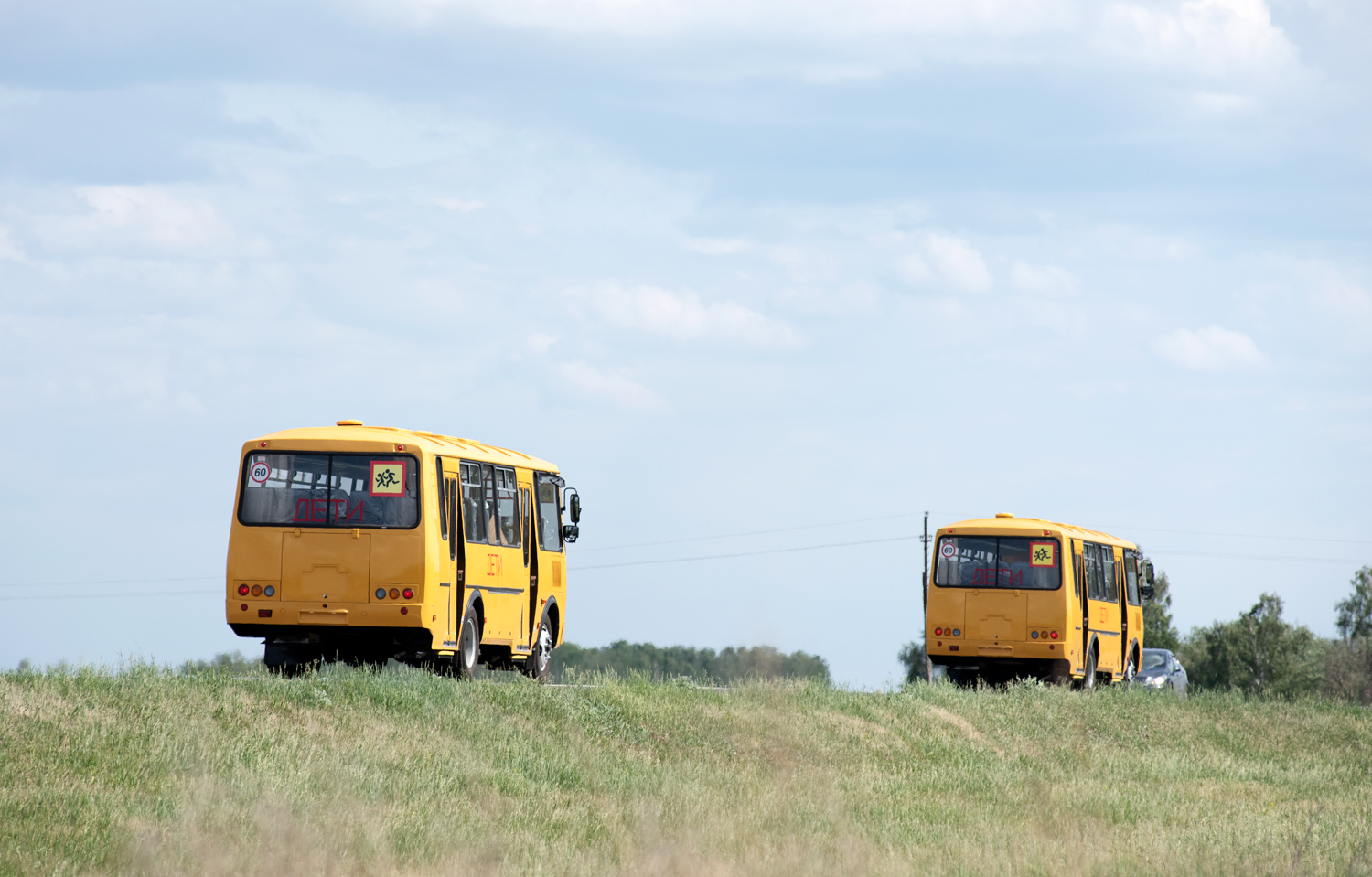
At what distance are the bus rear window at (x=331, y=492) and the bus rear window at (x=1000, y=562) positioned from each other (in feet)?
42.6

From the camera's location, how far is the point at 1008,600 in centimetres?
2825

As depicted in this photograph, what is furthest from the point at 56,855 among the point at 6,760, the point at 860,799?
the point at 860,799

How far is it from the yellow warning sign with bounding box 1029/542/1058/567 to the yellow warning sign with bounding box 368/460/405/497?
13671 millimetres

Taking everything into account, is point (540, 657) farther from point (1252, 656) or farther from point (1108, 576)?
point (1252, 656)

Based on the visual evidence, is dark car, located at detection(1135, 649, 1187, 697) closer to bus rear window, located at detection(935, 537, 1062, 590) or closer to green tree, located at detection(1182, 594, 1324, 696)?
bus rear window, located at detection(935, 537, 1062, 590)

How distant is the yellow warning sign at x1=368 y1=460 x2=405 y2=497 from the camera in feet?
61.4

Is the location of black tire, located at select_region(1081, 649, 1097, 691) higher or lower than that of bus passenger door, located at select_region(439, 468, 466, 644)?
lower

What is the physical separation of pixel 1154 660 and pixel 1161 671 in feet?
4.70

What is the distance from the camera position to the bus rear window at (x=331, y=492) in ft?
61.2

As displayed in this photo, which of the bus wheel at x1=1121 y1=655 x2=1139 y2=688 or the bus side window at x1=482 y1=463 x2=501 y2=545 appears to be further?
the bus wheel at x1=1121 y1=655 x2=1139 y2=688

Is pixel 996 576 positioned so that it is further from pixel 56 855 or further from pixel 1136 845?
pixel 56 855

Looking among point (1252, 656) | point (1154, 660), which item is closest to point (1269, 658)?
point (1252, 656)

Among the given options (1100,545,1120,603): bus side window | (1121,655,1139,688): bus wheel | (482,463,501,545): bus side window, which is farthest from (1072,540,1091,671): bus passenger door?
(482,463,501,545): bus side window

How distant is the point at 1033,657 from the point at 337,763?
17387mm
